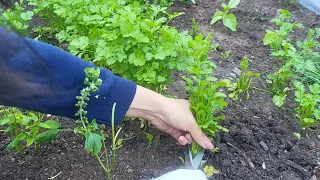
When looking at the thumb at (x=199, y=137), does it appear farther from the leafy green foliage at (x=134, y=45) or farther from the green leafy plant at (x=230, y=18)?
the green leafy plant at (x=230, y=18)

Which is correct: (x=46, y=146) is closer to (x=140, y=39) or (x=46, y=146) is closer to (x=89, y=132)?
(x=89, y=132)

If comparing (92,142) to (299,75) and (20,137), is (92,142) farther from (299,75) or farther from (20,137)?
(299,75)

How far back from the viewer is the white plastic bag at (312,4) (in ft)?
10.6

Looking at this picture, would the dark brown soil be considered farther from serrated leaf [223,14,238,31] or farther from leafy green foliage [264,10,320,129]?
serrated leaf [223,14,238,31]

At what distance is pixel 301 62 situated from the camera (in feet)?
7.72

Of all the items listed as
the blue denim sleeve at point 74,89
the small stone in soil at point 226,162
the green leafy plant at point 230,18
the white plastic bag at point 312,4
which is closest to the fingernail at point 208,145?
the small stone in soil at point 226,162

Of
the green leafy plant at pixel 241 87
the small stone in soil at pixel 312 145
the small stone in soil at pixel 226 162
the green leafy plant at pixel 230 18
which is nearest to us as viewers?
the small stone in soil at pixel 226 162

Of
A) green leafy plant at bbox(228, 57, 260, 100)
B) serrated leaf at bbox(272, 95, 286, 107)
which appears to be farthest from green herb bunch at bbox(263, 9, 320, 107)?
green leafy plant at bbox(228, 57, 260, 100)

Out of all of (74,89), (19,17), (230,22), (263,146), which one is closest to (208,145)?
(263,146)

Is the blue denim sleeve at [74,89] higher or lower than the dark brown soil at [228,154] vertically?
higher

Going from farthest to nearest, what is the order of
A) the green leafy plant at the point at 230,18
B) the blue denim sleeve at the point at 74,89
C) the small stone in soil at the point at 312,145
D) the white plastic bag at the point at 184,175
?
the green leafy plant at the point at 230,18 → the small stone in soil at the point at 312,145 → the white plastic bag at the point at 184,175 → the blue denim sleeve at the point at 74,89

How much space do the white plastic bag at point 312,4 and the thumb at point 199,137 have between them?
159 cm

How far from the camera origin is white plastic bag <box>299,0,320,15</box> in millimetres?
3221

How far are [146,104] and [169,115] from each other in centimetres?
11
